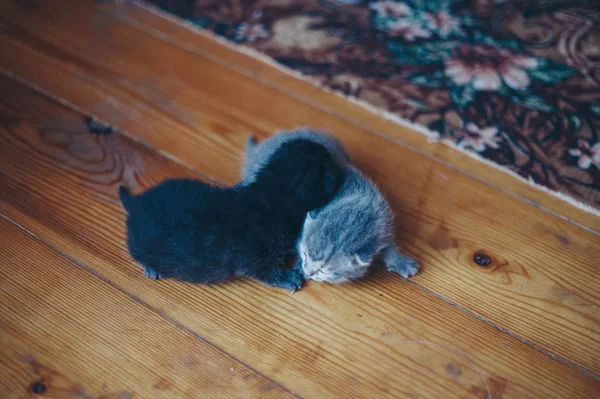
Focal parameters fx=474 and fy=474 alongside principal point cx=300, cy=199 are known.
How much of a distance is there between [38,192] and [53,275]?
0.85ft

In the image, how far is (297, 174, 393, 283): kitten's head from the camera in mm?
994

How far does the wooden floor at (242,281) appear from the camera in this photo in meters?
1.00

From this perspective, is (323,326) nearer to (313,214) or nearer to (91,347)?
(313,214)

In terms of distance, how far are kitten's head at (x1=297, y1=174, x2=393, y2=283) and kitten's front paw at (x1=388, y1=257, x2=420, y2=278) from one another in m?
0.08

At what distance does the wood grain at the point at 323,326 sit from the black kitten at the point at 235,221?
0.22 ft

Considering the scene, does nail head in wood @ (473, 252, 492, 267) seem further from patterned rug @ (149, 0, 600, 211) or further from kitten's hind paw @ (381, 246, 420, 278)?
patterned rug @ (149, 0, 600, 211)

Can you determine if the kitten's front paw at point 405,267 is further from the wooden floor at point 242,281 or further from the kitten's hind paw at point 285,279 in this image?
the kitten's hind paw at point 285,279

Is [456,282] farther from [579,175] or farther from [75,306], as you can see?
[75,306]

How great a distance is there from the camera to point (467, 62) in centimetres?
162

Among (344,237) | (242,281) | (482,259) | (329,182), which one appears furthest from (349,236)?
(482,259)

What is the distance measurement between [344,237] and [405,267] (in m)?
0.22

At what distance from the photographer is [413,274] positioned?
1141 millimetres

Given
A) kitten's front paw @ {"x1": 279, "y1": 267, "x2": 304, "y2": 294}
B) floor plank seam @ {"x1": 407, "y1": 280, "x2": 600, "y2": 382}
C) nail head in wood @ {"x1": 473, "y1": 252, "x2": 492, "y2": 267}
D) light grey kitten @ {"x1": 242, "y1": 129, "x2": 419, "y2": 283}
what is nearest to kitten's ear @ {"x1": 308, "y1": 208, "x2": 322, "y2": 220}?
light grey kitten @ {"x1": 242, "y1": 129, "x2": 419, "y2": 283}

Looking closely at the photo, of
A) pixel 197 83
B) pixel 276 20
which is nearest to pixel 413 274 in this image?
pixel 197 83
